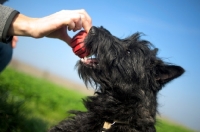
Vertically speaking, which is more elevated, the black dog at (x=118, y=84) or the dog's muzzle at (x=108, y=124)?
the black dog at (x=118, y=84)

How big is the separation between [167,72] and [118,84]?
0.81m

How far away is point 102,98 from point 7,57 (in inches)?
86.3

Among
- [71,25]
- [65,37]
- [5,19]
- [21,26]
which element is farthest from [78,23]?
[5,19]

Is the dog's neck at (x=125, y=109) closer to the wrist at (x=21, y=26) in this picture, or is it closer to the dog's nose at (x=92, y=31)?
the dog's nose at (x=92, y=31)

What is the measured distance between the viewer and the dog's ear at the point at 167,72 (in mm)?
3449

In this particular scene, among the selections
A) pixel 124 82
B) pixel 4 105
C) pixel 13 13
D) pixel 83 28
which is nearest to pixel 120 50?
pixel 124 82

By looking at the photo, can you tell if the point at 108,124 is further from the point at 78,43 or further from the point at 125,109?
the point at 78,43

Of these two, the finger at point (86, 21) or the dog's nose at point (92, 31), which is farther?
the dog's nose at point (92, 31)

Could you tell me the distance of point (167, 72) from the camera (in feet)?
11.7

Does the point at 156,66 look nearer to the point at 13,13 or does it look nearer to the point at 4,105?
the point at 13,13

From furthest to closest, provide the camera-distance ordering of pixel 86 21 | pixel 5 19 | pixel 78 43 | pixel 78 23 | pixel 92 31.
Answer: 1. pixel 92 31
2. pixel 78 43
3. pixel 86 21
4. pixel 78 23
5. pixel 5 19

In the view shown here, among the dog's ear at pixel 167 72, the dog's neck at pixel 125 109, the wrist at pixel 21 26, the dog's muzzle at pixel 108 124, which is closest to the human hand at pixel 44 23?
the wrist at pixel 21 26

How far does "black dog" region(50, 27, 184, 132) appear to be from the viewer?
3.38 m

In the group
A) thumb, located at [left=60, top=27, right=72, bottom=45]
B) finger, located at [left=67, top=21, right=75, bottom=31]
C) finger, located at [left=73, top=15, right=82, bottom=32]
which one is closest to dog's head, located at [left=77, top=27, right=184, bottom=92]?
thumb, located at [left=60, top=27, right=72, bottom=45]
